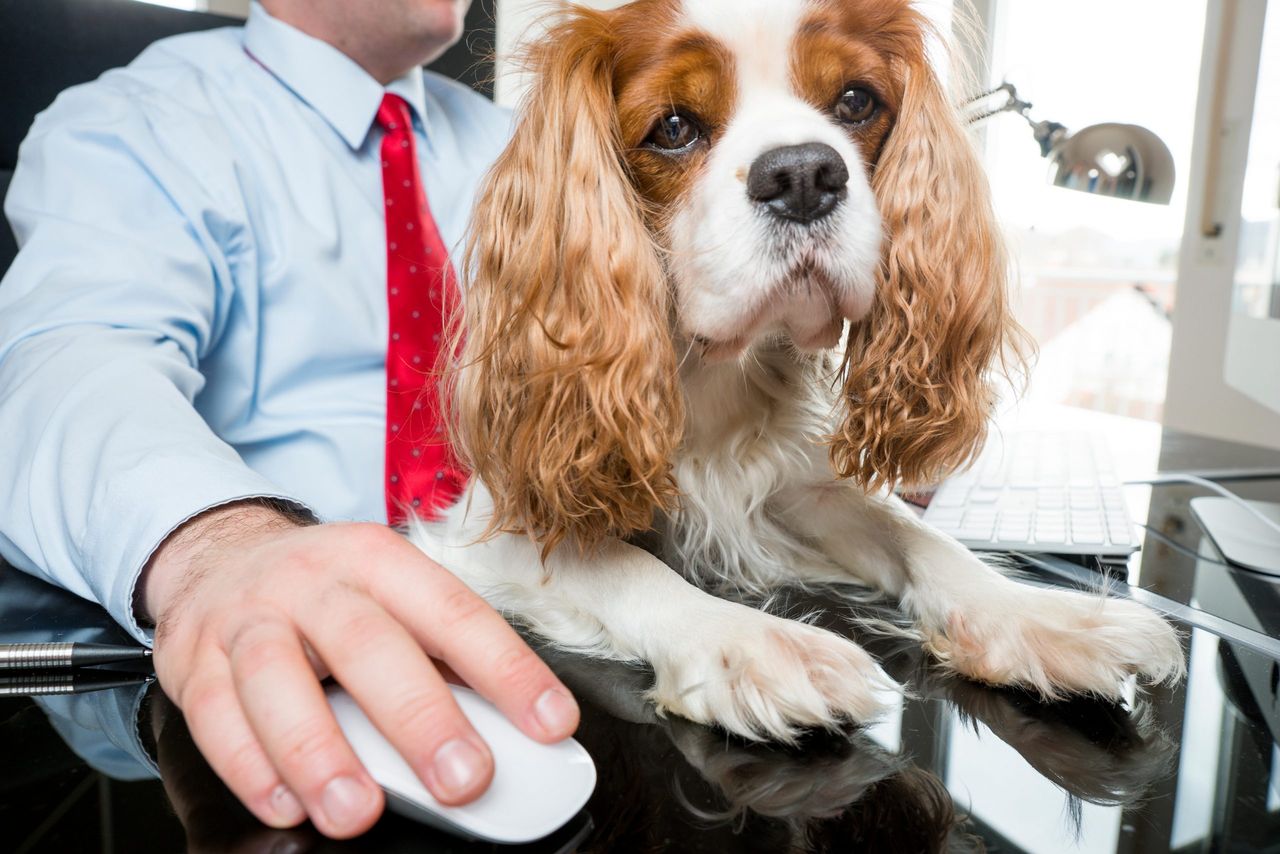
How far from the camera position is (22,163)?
112 centimetres

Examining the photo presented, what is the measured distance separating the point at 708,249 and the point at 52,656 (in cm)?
53

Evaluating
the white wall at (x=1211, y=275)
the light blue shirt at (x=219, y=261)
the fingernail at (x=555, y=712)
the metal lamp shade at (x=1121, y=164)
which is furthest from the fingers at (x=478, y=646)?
the white wall at (x=1211, y=275)

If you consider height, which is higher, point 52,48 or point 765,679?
point 52,48

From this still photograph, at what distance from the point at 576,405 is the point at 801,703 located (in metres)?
0.29

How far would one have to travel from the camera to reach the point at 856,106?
0.80m

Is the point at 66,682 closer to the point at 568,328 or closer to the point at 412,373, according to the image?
the point at 568,328

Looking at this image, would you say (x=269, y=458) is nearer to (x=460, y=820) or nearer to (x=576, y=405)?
(x=576, y=405)

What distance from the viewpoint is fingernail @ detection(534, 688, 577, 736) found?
0.42 m

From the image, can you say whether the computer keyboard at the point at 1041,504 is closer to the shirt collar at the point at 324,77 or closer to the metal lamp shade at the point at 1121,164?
the metal lamp shade at the point at 1121,164

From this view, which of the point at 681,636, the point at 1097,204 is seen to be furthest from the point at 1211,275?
the point at 681,636

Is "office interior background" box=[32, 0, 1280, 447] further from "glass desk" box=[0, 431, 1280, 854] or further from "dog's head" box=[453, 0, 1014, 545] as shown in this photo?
"glass desk" box=[0, 431, 1280, 854]

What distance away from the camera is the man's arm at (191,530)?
397 millimetres

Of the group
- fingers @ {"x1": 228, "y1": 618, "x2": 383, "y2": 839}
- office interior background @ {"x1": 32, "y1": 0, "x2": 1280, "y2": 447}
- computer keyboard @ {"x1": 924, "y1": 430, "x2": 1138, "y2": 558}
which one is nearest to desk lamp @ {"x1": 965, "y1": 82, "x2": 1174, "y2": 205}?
computer keyboard @ {"x1": 924, "y1": 430, "x2": 1138, "y2": 558}

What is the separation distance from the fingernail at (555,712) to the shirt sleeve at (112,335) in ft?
1.02
